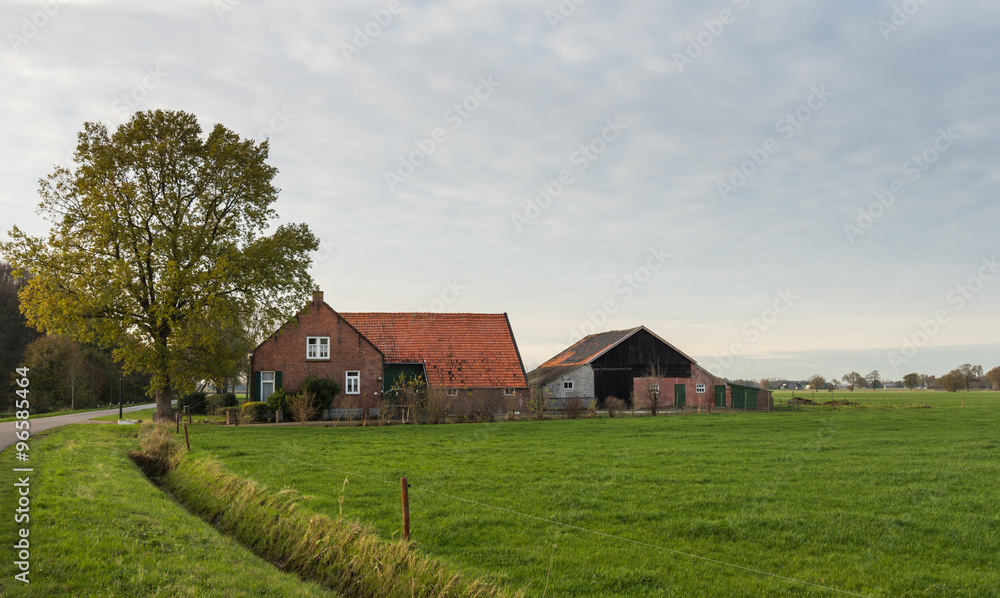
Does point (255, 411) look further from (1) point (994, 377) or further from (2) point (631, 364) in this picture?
(1) point (994, 377)

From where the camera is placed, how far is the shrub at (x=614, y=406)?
39.4 m

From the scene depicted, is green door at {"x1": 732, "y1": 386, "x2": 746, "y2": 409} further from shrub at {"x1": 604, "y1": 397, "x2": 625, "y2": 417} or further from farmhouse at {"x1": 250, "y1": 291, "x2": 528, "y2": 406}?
farmhouse at {"x1": 250, "y1": 291, "x2": 528, "y2": 406}

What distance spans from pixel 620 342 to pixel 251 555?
129ft

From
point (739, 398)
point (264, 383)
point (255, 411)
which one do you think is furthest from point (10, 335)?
point (739, 398)

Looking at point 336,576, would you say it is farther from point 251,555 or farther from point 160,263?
point 160,263

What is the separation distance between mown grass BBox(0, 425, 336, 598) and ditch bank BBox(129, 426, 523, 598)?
50 centimetres

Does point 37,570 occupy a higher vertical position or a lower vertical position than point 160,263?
lower

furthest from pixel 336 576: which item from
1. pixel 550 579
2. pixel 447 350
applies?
pixel 447 350

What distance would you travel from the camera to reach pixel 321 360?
37.8 meters

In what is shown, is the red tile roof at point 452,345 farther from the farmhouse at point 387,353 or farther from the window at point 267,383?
the window at point 267,383

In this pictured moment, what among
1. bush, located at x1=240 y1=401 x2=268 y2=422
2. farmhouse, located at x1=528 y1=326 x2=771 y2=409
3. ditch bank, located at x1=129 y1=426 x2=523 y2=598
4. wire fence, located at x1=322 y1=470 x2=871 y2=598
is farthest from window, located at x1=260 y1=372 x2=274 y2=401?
wire fence, located at x1=322 y1=470 x2=871 y2=598

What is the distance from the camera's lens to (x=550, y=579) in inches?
313

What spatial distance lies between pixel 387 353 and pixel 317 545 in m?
32.3

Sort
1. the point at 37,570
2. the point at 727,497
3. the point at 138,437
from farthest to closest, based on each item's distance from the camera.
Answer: the point at 138,437 → the point at 727,497 → the point at 37,570
